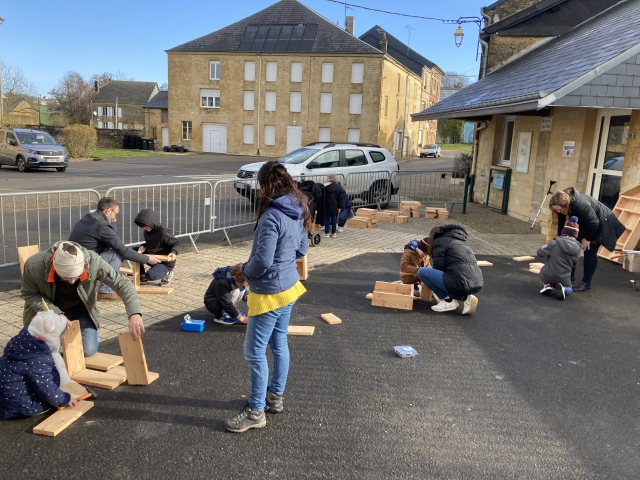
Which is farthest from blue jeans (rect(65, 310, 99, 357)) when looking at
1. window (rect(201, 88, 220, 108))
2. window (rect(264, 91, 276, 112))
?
window (rect(201, 88, 220, 108))

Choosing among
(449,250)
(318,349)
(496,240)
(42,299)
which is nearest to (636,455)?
(318,349)

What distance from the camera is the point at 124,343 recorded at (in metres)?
4.07

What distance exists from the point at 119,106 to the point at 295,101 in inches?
1553

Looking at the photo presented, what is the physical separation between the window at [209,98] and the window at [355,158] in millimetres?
37222

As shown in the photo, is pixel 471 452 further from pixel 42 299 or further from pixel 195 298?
pixel 195 298

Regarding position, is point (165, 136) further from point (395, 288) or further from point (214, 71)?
point (395, 288)

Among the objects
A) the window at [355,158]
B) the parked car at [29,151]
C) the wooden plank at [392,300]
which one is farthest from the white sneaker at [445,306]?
the parked car at [29,151]

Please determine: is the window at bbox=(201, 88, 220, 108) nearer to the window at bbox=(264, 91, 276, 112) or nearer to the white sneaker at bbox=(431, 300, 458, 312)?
the window at bbox=(264, 91, 276, 112)

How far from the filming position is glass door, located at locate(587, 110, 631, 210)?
10.5 m

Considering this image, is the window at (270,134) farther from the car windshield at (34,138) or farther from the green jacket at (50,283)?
the green jacket at (50,283)

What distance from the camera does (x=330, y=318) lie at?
594 cm

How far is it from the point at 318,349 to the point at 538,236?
8.26 metres

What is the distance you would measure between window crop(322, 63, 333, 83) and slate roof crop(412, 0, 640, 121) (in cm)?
3043

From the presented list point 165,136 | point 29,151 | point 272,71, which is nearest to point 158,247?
point 29,151
